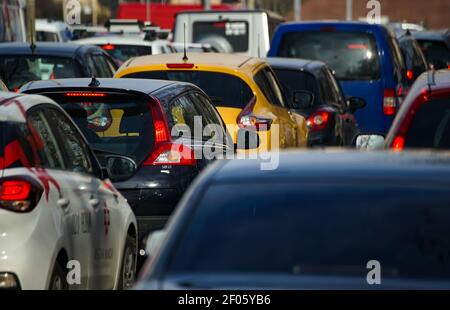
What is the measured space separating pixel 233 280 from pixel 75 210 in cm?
269

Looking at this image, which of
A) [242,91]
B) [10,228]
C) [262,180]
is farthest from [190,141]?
[262,180]

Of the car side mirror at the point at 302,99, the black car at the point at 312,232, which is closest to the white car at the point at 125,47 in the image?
the car side mirror at the point at 302,99

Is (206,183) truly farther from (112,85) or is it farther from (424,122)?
(112,85)

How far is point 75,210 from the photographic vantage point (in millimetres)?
7750

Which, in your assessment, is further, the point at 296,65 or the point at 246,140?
the point at 296,65

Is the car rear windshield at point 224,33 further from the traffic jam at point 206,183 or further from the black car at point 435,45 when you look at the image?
the traffic jam at point 206,183

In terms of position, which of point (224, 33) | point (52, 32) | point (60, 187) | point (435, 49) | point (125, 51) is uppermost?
point (60, 187)

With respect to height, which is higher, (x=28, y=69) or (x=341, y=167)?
(x=341, y=167)

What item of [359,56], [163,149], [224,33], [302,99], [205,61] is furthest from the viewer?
[224,33]

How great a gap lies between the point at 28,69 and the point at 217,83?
11.9 feet

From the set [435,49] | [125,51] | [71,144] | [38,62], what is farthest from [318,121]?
[435,49]

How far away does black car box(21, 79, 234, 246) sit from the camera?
34.1 feet

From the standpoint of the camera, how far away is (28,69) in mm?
16719
